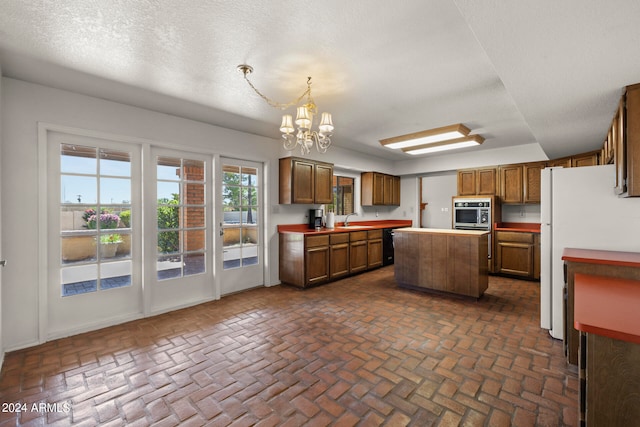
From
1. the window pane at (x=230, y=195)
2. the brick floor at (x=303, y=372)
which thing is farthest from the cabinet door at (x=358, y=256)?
the window pane at (x=230, y=195)

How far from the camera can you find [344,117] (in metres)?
3.62

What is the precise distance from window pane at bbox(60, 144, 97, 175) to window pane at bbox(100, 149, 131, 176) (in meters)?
0.08

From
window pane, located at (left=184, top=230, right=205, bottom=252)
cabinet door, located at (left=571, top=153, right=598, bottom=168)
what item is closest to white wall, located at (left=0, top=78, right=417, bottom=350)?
window pane, located at (left=184, top=230, right=205, bottom=252)

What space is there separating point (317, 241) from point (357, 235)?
1046 mm

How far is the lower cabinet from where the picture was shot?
14.3 ft

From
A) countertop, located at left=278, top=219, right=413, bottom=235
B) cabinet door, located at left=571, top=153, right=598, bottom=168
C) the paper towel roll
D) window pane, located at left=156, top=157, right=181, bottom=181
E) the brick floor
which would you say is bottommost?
the brick floor

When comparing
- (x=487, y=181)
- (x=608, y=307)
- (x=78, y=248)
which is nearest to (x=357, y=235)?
(x=487, y=181)

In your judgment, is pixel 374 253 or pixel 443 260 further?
pixel 374 253

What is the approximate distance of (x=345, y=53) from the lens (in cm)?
211

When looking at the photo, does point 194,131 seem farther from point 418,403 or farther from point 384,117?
point 418,403

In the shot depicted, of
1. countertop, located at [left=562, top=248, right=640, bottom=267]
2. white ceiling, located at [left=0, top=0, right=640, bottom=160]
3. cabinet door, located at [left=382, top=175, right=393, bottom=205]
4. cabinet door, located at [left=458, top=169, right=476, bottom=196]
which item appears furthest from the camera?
cabinet door, located at [left=382, top=175, right=393, bottom=205]

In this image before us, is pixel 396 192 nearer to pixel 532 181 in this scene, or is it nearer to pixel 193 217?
pixel 532 181

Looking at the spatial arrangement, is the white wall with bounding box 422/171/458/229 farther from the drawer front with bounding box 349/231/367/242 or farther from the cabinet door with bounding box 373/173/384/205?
the drawer front with bounding box 349/231/367/242

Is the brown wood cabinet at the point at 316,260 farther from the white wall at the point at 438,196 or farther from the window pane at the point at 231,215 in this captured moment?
the white wall at the point at 438,196
